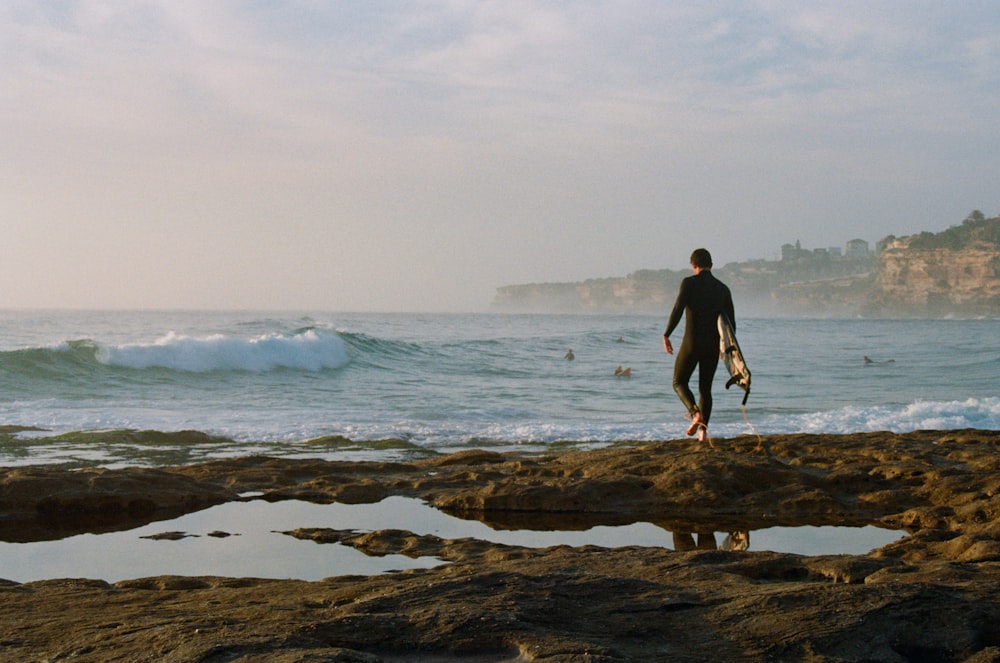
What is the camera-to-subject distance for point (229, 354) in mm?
24156

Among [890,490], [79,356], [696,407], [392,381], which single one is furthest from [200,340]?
[890,490]

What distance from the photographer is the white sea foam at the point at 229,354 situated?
2242cm

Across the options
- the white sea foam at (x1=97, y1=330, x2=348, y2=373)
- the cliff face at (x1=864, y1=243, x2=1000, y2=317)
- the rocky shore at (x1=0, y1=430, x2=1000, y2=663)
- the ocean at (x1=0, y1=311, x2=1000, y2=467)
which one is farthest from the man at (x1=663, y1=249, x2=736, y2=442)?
the cliff face at (x1=864, y1=243, x2=1000, y2=317)

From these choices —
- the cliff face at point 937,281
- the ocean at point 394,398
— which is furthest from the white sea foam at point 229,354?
the cliff face at point 937,281

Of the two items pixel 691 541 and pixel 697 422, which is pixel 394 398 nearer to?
pixel 697 422

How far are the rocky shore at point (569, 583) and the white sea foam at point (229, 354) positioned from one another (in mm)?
16513

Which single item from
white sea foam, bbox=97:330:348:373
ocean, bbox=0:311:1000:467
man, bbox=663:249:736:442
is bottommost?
ocean, bbox=0:311:1000:467

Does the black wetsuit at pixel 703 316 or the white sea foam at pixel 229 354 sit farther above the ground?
the black wetsuit at pixel 703 316

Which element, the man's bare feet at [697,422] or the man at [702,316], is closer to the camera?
the man at [702,316]

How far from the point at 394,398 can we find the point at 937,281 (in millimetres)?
121205

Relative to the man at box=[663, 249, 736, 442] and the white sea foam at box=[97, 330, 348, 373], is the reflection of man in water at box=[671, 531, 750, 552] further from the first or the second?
the white sea foam at box=[97, 330, 348, 373]

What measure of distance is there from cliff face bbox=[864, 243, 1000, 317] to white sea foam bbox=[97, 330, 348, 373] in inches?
4200

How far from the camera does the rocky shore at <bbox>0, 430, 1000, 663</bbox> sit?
2.83 meters

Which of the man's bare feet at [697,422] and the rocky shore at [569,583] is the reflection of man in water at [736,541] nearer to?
the rocky shore at [569,583]
